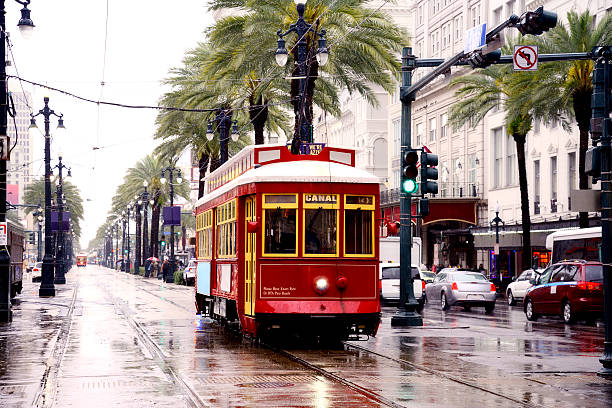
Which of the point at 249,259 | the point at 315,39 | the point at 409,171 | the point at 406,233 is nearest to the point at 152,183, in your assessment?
the point at 315,39

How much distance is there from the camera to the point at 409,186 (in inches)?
960

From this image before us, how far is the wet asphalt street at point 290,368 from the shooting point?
482 inches

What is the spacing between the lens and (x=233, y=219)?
2056 centimetres

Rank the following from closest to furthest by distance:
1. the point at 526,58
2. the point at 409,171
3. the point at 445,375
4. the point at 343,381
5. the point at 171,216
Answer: the point at 343,381 → the point at 445,375 → the point at 526,58 → the point at 409,171 → the point at 171,216

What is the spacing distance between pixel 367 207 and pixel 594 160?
4684mm

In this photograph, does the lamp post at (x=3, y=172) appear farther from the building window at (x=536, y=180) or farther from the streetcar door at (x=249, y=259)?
the building window at (x=536, y=180)

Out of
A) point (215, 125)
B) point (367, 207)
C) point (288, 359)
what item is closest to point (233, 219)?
point (367, 207)

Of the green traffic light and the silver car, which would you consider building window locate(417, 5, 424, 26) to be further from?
the green traffic light

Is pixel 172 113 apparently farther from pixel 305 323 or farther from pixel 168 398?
pixel 168 398

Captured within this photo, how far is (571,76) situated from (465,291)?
9.89 metres

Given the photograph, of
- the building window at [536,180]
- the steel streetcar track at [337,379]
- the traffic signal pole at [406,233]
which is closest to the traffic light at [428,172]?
the traffic signal pole at [406,233]

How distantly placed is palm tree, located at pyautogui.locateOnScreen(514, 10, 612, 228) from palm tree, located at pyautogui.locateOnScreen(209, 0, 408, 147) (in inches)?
311

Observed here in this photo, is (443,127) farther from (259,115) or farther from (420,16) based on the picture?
(259,115)

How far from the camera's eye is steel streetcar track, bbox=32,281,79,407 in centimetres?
1199
